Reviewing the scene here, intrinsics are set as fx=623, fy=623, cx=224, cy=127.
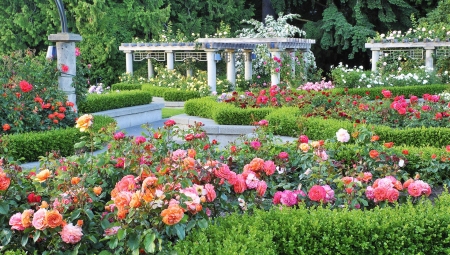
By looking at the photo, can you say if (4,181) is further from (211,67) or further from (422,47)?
(422,47)

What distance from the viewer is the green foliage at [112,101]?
1091 centimetres

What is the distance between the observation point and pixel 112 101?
38.2 ft

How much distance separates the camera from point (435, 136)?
6887 millimetres

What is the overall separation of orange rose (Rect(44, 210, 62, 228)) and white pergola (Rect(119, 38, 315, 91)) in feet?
41.1

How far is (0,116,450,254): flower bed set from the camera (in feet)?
10.3

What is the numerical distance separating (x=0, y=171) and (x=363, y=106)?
523 centimetres

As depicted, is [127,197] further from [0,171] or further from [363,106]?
[363,106]

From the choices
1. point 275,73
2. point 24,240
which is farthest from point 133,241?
point 275,73

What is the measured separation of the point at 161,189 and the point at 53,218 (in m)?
0.56

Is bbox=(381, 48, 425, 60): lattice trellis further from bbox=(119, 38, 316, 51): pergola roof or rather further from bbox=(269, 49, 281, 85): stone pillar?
bbox=(269, 49, 281, 85): stone pillar

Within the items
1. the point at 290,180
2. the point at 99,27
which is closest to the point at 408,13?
the point at 99,27

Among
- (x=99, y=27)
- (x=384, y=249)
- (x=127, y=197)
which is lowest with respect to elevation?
(x=384, y=249)

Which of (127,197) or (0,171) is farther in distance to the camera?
(0,171)

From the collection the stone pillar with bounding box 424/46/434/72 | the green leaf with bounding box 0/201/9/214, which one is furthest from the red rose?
the stone pillar with bounding box 424/46/434/72
